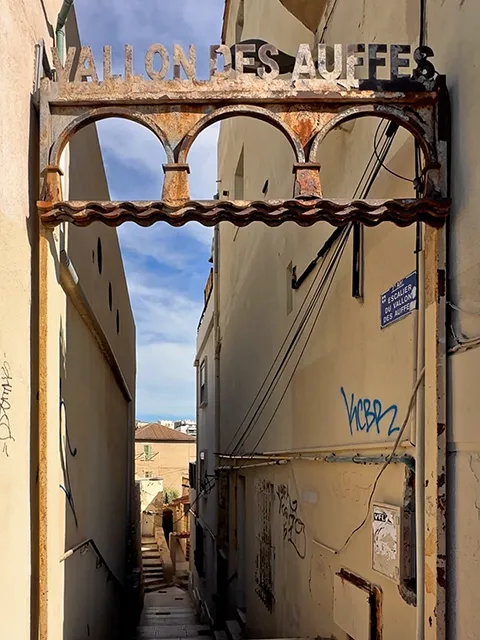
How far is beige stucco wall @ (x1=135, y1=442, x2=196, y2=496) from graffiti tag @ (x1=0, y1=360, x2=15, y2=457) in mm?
40642

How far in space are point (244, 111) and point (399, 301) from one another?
4.64ft

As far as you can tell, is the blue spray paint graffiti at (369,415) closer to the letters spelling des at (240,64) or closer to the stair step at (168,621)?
the letters spelling des at (240,64)

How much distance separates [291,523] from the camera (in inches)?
270

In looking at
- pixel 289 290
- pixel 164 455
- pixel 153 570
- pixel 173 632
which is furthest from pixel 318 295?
pixel 164 455

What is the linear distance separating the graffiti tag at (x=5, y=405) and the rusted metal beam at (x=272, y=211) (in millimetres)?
819

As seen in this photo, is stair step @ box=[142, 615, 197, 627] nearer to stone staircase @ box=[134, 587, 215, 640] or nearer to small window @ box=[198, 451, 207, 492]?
stone staircase @ box=[134, 587, 215, 640]

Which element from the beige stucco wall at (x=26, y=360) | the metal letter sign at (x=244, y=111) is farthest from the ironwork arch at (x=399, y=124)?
the beige stucco wall at (x=26, y=360)

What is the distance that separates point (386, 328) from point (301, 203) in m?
1.35

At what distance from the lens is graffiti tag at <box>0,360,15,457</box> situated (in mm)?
2898

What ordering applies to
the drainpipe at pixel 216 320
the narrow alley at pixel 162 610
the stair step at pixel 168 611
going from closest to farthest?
the narrow alley at pixel 162 610
the drainpipe at pixel 216 320
the stair step at pixel 168 611

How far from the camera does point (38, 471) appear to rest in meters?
3.36

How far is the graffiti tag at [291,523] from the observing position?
20.9 feet

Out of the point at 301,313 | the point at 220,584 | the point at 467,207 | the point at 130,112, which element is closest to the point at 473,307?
the point at 467,207

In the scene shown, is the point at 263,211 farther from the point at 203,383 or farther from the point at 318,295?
the point at 203,383
